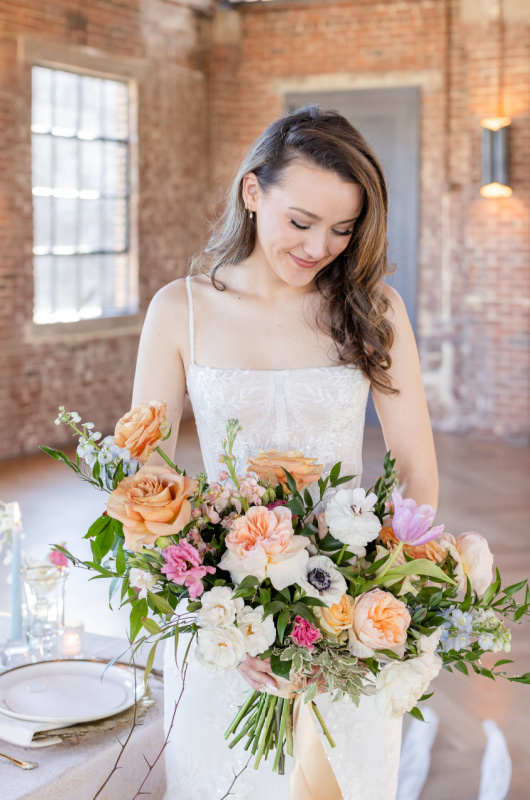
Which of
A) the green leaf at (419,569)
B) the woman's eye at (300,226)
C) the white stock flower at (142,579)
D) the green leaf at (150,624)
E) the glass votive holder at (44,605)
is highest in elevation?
the woman's eye at (300,226)

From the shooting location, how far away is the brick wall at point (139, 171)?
24.7 ft

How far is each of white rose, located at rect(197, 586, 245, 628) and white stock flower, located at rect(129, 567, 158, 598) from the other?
3.3 inches

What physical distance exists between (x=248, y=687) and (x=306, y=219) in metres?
0.86

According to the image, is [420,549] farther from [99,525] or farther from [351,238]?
[351,238]

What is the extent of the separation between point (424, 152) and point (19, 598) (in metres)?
7.65

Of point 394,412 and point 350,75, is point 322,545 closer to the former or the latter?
point 394,412

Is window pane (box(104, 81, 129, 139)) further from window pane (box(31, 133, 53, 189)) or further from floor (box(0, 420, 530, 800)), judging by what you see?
floor (box(0, 420, 530, 800))

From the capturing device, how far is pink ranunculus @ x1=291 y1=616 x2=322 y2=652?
131cm

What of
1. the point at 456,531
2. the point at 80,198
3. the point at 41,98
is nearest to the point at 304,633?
the point at 456,531

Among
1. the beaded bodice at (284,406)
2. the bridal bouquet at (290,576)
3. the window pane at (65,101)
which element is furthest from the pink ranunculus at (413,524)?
the window pane at (65,101)

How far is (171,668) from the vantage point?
5.81 ft

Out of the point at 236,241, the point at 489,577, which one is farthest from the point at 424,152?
the point at 489,577

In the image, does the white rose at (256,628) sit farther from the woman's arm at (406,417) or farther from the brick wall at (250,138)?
the brick wall at (250,138)

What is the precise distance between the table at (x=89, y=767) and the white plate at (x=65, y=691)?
0.15 ft
